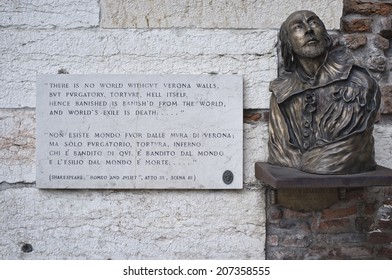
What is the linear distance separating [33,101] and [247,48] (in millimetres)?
1397

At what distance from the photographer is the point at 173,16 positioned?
2.55 metres

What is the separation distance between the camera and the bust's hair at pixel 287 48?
7.65 feet

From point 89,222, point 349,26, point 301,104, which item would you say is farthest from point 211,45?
point 89,222

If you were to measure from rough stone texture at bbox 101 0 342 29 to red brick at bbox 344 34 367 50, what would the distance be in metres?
0.30

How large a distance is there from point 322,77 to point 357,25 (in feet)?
1.66

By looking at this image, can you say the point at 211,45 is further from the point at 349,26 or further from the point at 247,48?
the point at 349,26

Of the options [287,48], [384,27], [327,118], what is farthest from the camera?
[384,27]

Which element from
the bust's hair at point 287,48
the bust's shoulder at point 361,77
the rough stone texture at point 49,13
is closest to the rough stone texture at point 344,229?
the bust's shoulder at point 361,77

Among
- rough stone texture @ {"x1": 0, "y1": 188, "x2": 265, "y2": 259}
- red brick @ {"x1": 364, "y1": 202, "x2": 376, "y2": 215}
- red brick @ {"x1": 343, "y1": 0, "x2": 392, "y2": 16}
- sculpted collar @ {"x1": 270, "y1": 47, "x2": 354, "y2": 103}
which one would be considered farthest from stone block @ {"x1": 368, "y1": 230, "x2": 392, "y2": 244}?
red brick @ {"x1": 343, "y1": 0, "x2": 392, "y2": 16}

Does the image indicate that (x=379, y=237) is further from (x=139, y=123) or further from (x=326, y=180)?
(x=139, y=123)

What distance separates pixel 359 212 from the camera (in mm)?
2521

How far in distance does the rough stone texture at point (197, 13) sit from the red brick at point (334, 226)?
1282mm

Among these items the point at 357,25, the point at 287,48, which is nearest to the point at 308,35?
the point at 287,48

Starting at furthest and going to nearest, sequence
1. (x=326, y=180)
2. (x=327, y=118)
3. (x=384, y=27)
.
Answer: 1. (x=384, y=27)
2. (x=327, y=118)
3. (x=326, y=180)
